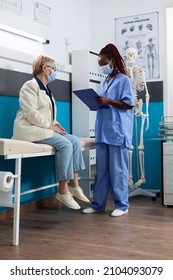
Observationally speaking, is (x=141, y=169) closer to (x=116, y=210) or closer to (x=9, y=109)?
(x=116, y=210)

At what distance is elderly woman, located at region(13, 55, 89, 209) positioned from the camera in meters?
2.76

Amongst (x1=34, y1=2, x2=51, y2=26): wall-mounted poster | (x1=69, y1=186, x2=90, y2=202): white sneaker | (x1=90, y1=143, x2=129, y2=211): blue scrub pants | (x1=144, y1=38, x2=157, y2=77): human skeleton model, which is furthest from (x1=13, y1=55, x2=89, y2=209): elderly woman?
(x1=144, y1=38, x2=157, y2=77): human skeleton model

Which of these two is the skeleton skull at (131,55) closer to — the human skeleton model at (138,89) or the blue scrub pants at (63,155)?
the human skeleton model at (138,89)

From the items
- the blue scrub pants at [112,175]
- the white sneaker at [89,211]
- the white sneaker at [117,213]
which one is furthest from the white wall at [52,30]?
the white sneaker at [117,213]

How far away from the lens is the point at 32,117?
2771 millimetres

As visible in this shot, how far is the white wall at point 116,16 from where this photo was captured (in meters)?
3.98

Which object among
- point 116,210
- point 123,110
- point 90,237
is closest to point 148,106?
point 123,110

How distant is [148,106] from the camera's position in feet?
13.4

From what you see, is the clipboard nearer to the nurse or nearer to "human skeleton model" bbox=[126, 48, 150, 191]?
the nurse

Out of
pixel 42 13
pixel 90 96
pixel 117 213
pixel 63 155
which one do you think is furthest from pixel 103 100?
pixel 42 13

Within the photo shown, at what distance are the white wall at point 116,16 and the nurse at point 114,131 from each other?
3.49 feet

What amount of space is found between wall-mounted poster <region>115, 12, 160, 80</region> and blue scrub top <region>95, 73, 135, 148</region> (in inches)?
43.1

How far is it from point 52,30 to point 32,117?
1260 millimetres
